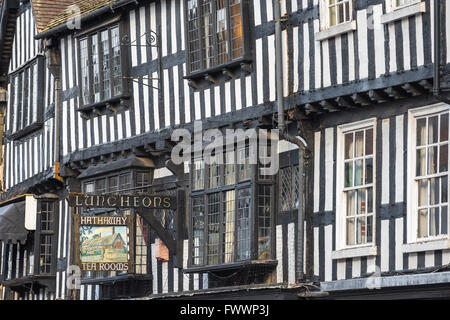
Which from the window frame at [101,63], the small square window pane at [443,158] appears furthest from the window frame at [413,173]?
the window frame at [101,63]

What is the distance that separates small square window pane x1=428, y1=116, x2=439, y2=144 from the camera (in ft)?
64.3

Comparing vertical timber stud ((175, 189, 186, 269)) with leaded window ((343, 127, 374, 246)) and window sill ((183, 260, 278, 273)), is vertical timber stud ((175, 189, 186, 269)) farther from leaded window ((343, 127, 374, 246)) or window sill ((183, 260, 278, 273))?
leaded window ((343, 127, 374, 246))

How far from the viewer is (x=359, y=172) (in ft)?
68.6

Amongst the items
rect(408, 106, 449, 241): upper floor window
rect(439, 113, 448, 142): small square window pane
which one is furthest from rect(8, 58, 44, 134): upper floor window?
rect(439, 113, 448, 142): small square window pane

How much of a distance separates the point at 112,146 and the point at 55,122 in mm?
2884

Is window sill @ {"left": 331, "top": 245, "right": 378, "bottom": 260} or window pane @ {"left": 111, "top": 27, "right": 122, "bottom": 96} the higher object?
window pane @ {"left": 111, "top": 27, "right": 122, "bottom": 96}

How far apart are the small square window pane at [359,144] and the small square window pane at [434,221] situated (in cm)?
188

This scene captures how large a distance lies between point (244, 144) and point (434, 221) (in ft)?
15.3

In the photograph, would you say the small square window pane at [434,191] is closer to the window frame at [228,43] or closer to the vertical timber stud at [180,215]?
the window frame at [228,43]

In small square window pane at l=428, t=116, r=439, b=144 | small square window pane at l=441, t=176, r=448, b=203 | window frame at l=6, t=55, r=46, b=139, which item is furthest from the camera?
window frame at l=6, t=55, r=46, b=139

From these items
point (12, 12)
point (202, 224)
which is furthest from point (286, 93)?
point (12, 12)

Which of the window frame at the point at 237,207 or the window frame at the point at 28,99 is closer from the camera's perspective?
the window frame at the point at 237,207

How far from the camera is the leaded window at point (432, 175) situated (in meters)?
19.4

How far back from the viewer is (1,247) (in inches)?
1320
